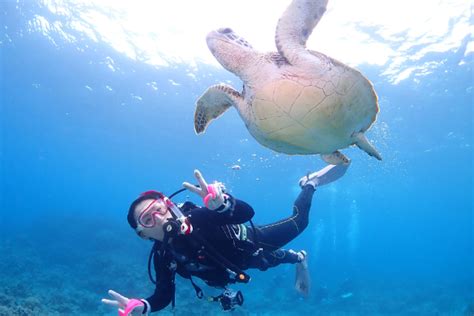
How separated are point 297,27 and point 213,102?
1.79 metres

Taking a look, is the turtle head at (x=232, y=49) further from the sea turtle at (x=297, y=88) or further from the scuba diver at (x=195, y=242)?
the scuba diver at (x=195, y=242)

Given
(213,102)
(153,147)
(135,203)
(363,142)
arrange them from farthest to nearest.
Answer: (153,147), (213,102), (363,142), (135,203)

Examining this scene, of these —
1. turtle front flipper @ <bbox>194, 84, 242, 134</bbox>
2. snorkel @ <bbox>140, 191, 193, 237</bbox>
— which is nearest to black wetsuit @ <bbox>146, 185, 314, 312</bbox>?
snorkel @ <bbox>140, 191, 193, 237</bbox>

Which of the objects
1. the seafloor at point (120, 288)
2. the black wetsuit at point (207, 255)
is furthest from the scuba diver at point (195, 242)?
the seafloor at point (120, 288)

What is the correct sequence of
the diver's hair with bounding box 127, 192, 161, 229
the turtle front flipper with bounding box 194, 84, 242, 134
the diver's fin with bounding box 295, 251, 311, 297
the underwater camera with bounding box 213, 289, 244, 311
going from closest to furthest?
1. the diver's hair with bounding box 127, 192, 161, 229
2. the turtle front flipper with bounding box 194, 84, 242, 134
3. the underwater camera with bounding box 213, 289, 244, 311
4. the diver's fin with bounding box 295, 251, 311, 297

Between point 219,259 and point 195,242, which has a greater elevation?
point 195,242

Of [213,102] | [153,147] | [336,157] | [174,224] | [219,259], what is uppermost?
[153,147]

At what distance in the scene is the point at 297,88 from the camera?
3576 millimetres

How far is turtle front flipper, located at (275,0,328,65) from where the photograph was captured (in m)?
3.52

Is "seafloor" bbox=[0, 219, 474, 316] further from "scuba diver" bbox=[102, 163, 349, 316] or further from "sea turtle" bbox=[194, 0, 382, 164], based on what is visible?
"sea turtle" bbox=[194, 0, 382, 164]

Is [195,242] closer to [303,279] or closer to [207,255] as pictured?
[207,255]

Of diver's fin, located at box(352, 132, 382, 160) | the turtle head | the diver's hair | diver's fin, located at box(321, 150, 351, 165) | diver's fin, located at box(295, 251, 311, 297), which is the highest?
the turtle head

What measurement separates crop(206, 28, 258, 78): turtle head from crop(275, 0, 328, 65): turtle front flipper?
39cm

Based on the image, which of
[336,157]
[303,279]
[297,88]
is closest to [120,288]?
[303,279]
